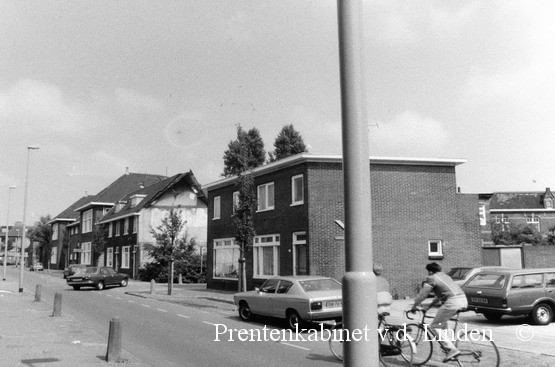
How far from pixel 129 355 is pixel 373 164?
16.6 meters

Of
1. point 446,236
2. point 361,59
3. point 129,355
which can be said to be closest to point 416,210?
point 446,236

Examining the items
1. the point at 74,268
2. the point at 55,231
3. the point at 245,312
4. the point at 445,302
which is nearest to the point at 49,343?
the point at 245,312

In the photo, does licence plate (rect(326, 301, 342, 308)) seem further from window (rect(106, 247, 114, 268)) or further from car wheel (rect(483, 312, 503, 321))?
window (rect(106, 247, 114, 268))

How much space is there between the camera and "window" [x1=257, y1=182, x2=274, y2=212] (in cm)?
2664

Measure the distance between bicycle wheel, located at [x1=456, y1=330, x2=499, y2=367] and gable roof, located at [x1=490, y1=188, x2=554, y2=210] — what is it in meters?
70.1

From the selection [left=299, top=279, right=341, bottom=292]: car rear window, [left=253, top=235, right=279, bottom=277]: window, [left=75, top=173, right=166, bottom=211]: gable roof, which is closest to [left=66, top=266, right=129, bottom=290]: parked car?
[left=253, top=235, right=279, bottom=277]: window

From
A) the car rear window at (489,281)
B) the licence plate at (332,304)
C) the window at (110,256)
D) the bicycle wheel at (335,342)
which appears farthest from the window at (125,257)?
the bicycle wheel at (335,342)

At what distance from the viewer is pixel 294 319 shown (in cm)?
1376

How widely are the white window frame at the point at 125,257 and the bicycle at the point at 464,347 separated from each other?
42883mm

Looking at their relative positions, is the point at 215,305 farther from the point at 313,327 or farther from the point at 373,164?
the point at 373,164

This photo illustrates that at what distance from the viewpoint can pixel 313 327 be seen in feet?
47.2

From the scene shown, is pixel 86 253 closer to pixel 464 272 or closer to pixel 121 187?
pixel 121 187

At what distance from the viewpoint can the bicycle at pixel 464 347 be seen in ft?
25.8

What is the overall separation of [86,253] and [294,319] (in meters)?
54.8
